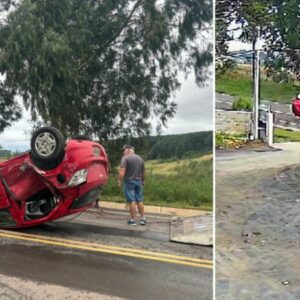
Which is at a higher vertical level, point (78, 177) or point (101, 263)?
point (78, 177)

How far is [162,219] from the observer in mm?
2412

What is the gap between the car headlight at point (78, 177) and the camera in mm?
2580

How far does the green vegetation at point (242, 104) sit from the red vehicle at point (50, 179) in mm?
741

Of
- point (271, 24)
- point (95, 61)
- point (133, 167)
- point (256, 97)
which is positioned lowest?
point (133, 167)

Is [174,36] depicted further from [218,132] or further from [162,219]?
[162,219]

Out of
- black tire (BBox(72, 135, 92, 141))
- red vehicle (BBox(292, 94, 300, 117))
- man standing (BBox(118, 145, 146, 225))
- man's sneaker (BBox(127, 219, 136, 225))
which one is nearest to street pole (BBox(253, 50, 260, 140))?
red vehicle (BBox(292, 94, 300, 117))

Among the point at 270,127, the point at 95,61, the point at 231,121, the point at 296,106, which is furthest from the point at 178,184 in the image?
the point at 95,61

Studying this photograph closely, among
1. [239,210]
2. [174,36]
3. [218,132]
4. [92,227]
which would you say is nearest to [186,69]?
[174,36]

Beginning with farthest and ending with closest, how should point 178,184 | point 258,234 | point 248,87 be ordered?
1. point 178,184
2. point 248,87
3. point 258,234

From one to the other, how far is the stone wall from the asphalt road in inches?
21.7

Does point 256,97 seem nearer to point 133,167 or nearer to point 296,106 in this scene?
point 296,106

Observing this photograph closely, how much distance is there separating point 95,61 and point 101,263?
1.02 metres

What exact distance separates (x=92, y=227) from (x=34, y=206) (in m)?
0.43

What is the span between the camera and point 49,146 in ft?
8.32
